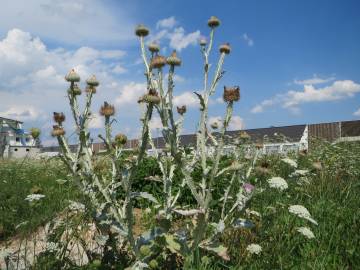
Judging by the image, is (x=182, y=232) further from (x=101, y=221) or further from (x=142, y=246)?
(x=101, y=221)

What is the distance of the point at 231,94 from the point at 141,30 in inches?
39.1

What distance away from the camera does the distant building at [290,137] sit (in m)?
8.78

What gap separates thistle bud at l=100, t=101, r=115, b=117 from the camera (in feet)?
8.78

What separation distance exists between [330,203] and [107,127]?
3165mm

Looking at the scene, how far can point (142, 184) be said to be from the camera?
241 inches

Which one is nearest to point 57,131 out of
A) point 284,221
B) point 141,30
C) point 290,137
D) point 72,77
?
point 72,77

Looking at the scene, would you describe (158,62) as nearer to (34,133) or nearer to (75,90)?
(75,90)

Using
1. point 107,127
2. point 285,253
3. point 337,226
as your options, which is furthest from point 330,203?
point 107,127

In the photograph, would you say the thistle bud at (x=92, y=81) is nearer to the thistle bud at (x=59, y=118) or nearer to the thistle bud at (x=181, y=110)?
the thistle bud at (x=59, y=118)

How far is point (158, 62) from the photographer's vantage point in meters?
2.70

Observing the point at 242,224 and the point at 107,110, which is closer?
the point at 107,110

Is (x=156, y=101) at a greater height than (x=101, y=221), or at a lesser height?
greater

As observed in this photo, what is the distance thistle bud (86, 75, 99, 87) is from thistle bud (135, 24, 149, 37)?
1.82 feet

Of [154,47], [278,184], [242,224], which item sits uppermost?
[154,47]
